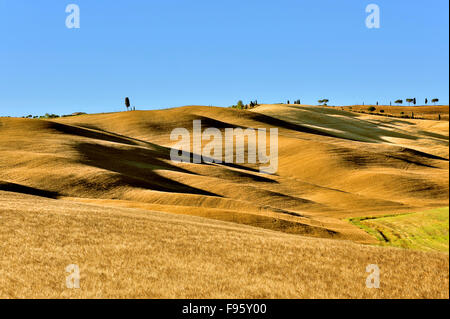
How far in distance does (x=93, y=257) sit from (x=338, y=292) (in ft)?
24.0

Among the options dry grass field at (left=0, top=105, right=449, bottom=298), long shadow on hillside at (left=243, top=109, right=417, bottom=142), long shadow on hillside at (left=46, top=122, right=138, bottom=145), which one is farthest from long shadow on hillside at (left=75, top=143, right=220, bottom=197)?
long shadow on hillside at (left=243, top=109, right=417, bottom=142)

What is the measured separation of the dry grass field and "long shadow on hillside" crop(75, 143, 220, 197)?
0.72 feet

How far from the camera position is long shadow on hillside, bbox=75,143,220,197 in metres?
44.2

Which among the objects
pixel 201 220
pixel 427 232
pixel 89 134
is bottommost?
pixel 201 220

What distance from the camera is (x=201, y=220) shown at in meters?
24.3

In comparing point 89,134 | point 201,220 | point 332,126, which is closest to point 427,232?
point 201,220

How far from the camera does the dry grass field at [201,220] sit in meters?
9.65

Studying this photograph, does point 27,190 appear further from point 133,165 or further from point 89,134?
point 89,134

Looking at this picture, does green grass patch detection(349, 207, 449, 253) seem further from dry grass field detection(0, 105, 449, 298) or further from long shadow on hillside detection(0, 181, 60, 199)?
long shadow on hillside detection(0, 181, 60, 199)

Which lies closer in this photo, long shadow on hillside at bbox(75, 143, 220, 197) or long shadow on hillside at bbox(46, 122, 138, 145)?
long shadow on hillside at bbox(75, 143, 220, 197)

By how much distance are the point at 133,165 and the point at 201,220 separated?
102 feet

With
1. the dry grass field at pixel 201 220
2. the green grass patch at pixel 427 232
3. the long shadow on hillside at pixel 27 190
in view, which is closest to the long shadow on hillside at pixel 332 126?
the dry grass field at pixel 201 220

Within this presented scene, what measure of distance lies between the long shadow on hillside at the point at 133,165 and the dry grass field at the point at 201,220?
220 millimetres
